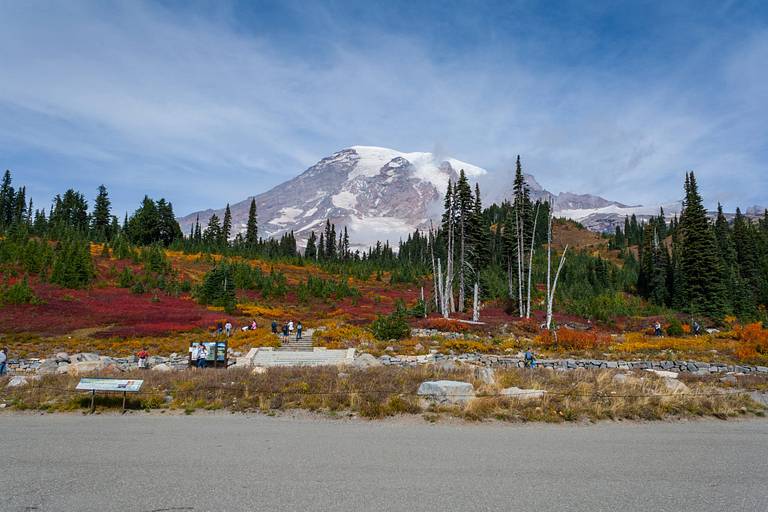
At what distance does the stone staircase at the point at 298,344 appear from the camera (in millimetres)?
31312

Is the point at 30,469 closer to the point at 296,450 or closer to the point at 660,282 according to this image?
the point at 296,450

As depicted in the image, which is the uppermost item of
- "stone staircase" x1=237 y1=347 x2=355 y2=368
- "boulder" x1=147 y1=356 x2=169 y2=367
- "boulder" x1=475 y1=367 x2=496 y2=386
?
"boulder" x1=475 y1=367 x2=496 y2=386

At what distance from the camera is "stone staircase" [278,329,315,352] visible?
31.3 meters

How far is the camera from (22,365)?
973 inches

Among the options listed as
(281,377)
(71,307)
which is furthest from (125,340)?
(281,377)

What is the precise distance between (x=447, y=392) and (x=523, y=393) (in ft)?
6.97

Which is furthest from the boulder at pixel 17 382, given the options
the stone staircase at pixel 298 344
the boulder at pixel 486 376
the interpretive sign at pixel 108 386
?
the stone staircase at pixel 298 344

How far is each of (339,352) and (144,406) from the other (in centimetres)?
1642

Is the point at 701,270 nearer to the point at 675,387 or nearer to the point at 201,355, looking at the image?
the point at 675,387

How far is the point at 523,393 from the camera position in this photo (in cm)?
1277

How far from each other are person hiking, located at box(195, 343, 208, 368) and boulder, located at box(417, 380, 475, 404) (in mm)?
14064

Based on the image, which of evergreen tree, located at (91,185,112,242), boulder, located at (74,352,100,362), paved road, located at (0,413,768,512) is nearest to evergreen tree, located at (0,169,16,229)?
evergreen tree, located at (91,185,112,242)

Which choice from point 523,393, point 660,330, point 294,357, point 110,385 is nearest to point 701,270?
point 660,330

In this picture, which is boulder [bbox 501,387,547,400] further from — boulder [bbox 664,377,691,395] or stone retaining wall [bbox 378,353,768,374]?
stone retaining wall [bbox 378,353,768,374]
